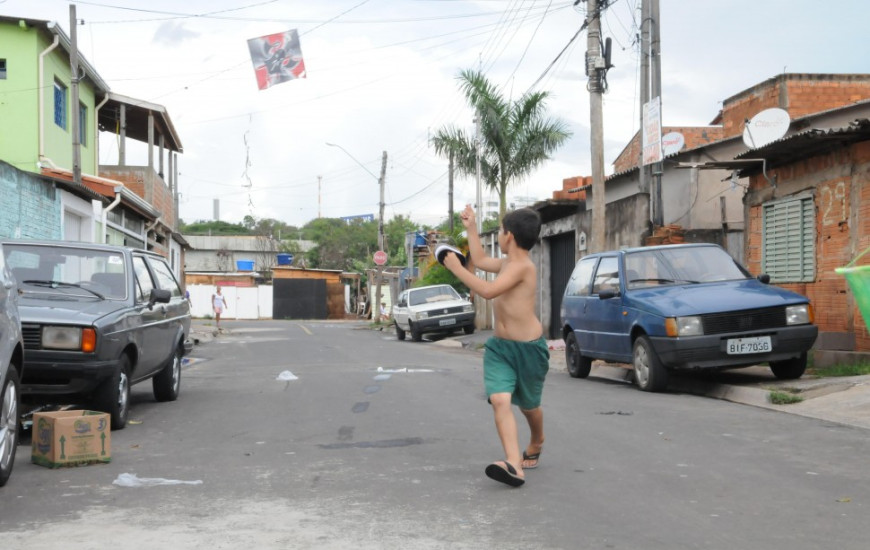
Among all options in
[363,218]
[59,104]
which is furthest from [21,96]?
[363,218]

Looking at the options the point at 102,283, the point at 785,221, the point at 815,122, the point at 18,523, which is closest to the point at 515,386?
the point at 18,523

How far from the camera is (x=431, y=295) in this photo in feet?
98.5

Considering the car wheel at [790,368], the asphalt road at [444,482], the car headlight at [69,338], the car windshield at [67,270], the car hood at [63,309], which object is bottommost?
the asphalt road at [444,482]

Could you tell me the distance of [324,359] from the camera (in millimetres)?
18578

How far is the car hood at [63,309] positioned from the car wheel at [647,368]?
6152 mm

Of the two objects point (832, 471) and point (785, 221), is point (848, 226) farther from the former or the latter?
point (832, 471)

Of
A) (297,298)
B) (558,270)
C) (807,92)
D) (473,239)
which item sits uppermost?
(807,92)

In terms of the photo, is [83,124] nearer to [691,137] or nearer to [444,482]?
[691,137]

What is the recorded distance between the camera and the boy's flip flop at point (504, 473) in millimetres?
5751

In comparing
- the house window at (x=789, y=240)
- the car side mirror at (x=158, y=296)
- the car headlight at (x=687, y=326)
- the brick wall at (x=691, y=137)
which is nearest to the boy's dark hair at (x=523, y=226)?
the car side mirror at (x=158, y=296)

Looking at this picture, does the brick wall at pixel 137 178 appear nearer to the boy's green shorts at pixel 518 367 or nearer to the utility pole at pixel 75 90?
the utility pole at pixel 75 90

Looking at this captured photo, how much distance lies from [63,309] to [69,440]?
203cm

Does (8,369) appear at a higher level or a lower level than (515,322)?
lower

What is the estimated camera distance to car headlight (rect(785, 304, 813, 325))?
36.2ft
